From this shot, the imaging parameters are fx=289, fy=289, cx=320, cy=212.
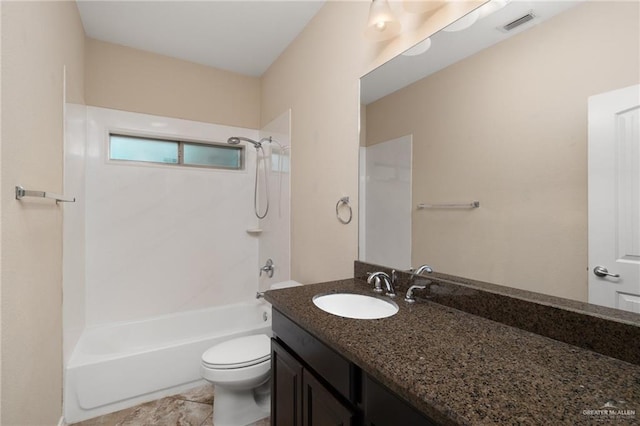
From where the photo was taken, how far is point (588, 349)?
0.77 meters

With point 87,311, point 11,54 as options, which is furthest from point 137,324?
point 11,54

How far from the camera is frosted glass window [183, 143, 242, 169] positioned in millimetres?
2848

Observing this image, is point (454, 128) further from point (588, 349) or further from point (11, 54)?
point (11, 54)

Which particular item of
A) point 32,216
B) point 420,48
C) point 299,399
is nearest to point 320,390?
point 299,399

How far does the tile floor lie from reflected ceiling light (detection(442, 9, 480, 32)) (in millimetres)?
2346

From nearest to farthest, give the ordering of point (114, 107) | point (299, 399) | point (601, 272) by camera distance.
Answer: point (601, 272)
point (299, 399)
point (114, 107)

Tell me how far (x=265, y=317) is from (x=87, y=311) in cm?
146

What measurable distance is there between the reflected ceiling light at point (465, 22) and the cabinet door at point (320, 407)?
4.70 ft

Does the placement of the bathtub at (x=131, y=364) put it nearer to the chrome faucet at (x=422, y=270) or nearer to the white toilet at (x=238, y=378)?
→ the white toilet at (x=238, y=378)

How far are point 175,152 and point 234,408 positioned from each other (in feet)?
7.31

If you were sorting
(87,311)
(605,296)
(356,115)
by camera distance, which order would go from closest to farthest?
(605,296)
(356,115)
(87,311)

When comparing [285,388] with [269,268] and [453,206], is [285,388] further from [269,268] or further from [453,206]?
[269,268]

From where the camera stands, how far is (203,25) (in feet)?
7.26

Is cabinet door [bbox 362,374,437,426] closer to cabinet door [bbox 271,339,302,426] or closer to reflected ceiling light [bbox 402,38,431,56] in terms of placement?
cabinet door [bbox 271,339,302,426]
